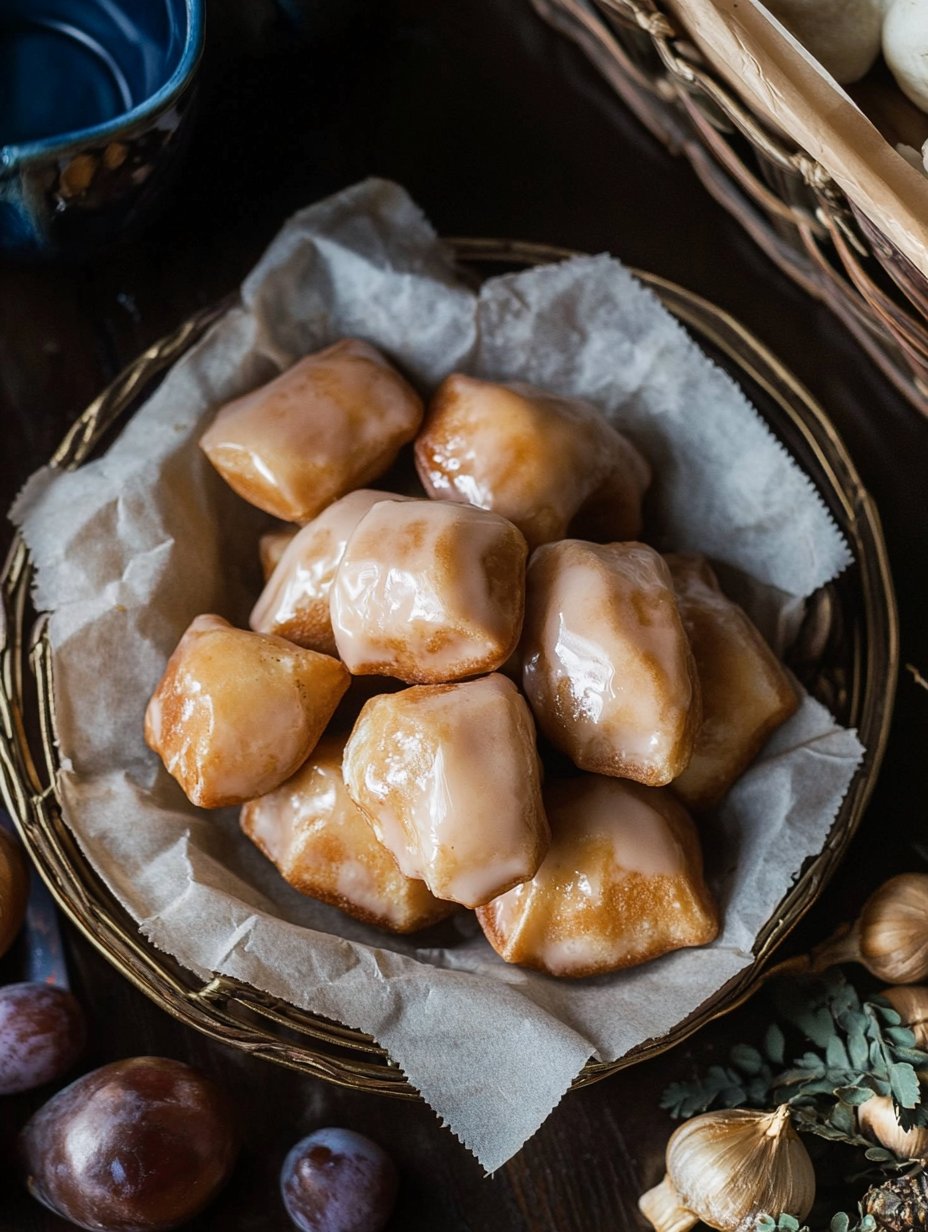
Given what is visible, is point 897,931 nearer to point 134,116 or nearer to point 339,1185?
point 339,1185

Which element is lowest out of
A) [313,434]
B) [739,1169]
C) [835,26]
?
[739,1169]

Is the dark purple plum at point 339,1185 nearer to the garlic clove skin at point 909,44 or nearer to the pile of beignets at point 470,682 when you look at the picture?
the pile of beignets at point 470,682

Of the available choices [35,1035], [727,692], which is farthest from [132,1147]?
[727,692]

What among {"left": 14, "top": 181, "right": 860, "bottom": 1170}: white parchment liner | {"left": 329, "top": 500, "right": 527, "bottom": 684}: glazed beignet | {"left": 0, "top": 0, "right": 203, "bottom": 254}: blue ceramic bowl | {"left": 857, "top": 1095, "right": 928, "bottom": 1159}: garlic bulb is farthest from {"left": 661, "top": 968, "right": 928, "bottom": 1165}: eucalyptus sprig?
{"left": 0, "top": 0, "right": 203, "bottom": 254}: blue ceramic bowl

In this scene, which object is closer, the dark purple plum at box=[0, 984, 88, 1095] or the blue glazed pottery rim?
the blue glazed pottery rim

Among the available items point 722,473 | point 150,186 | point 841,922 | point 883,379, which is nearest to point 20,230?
point 150,186

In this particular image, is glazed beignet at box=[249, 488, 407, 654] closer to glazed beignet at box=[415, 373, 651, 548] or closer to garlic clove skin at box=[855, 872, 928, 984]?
glazed beignet at box=[415, 373, 651, 548]

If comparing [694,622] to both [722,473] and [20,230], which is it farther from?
[20,230]
